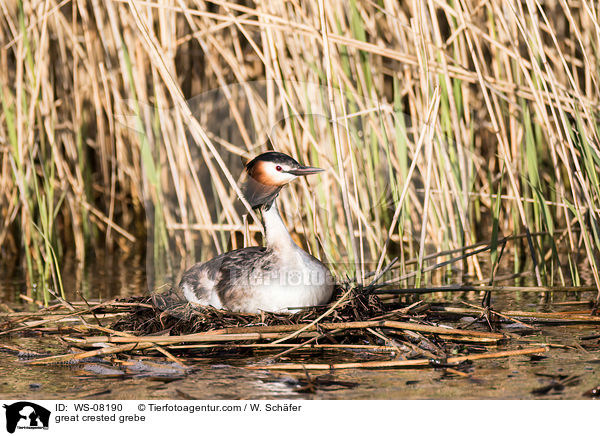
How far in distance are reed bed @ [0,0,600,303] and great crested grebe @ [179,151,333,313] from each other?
23 cm

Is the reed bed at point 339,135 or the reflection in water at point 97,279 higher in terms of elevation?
the reed bed at point 339,135

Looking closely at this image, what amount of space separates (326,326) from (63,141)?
4.89m

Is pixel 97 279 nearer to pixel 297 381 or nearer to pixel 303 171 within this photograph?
pixel 303 171

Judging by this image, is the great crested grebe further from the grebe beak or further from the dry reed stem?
the dry reed stem

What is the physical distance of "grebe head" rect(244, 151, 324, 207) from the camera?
3955 millimetres

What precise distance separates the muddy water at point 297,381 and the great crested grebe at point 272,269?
313 mm

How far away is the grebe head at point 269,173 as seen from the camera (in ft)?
13.0

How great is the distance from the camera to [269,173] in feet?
13.1

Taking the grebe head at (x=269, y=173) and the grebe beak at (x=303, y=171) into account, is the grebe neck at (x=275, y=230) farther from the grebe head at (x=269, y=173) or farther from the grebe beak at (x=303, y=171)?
the grebe beak at (x=303, y=171)
